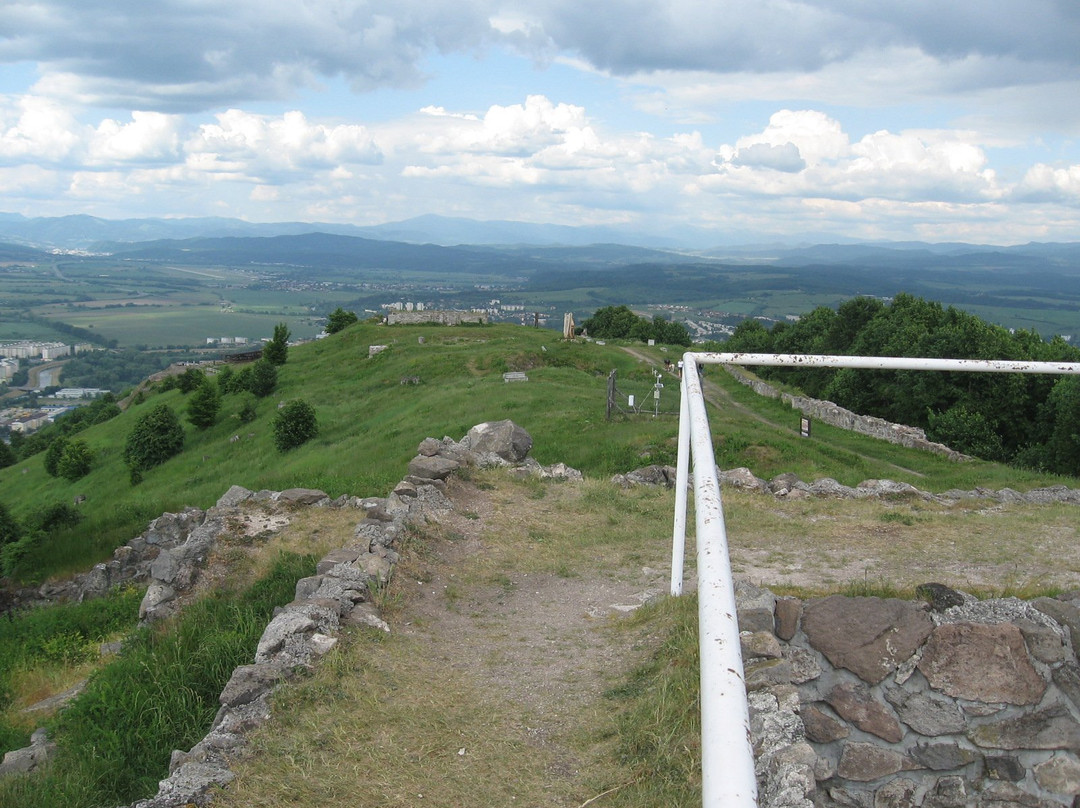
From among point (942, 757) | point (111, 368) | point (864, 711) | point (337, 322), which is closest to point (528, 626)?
point (864, 711)

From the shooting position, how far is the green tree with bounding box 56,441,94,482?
1395 inches

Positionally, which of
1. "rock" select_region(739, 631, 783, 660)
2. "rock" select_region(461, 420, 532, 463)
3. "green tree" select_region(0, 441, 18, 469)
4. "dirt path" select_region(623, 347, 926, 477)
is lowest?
"green tree" select_region(0, 441, 18, 469)

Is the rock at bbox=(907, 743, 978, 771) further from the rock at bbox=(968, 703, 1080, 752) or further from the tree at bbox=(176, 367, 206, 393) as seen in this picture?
the tree at bbox=(176, 367, 206, 393)

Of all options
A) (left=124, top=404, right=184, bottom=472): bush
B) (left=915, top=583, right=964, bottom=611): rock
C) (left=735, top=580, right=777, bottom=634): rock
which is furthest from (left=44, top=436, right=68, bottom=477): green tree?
(left=915, top=583, right=964, bottom=611): rock

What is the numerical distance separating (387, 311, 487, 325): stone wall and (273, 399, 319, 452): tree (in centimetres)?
2711

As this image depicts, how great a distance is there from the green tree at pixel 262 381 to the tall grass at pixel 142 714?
33.0 meters

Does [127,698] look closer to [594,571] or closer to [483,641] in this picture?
[483,641]

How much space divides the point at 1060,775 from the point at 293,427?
88.0ft

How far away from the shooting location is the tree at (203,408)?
121 feet

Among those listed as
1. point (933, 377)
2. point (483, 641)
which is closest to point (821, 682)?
point (483, 641)

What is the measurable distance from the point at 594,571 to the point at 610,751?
410cm

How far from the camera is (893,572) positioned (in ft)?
27.7

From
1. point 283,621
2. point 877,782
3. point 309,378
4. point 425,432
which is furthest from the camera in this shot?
point 309,378

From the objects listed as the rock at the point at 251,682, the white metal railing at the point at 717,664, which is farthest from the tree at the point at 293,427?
the white metal railing at the point at 717,664
